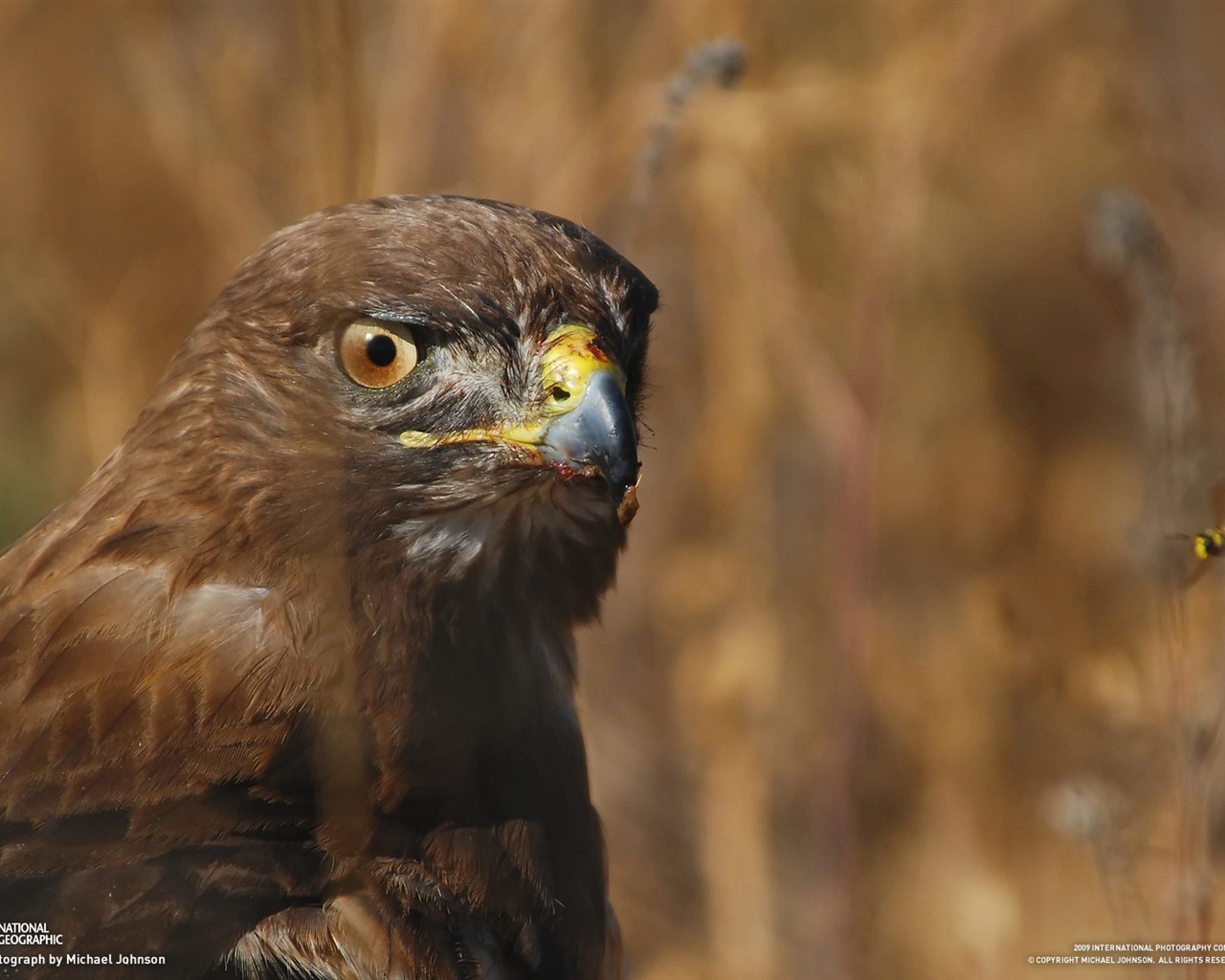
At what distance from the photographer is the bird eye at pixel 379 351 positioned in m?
2.80

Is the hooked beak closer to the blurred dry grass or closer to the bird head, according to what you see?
the bird head

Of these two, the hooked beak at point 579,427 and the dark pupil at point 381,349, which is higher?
the dark pupil at point 381,349

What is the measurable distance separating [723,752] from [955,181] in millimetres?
2875

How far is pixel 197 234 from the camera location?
20.5 ft

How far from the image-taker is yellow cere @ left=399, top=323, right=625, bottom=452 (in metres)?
2.76

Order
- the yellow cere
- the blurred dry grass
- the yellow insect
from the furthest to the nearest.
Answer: the blurred dry grass, the yellow insect, the yellow cere

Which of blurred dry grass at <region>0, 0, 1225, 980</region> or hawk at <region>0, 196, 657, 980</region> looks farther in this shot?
blurred dry grass at <region>0, 0, 1225, 980</region>

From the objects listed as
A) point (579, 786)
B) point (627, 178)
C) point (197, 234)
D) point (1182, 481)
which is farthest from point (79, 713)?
point (197, 234)

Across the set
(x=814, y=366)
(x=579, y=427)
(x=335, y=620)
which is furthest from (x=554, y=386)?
(x=814, y=366)

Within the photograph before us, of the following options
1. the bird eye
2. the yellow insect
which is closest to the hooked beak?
the bird eye

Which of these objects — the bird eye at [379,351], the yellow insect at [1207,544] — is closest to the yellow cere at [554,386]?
the bird eye at [379,351]

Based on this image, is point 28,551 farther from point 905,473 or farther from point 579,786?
point 905,473

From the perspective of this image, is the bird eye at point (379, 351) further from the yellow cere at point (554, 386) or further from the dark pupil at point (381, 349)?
the yellow cere at point (554, 386)

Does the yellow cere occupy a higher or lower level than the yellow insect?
higher
